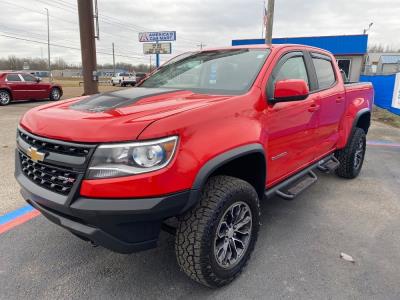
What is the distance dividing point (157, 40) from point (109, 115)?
18881 millimetres

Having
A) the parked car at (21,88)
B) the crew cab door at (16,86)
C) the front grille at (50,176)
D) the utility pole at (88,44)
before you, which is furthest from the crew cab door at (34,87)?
the front grille at (50,176)

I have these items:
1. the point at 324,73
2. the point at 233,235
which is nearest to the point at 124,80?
the point at 324,73

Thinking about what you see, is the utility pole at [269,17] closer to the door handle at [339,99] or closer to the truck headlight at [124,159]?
the door handle at [339,99]

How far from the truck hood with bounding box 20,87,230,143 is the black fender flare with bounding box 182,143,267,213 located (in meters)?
0.39

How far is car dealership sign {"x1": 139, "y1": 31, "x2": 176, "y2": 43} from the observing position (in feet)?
64.0

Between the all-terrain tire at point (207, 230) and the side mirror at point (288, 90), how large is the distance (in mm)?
813

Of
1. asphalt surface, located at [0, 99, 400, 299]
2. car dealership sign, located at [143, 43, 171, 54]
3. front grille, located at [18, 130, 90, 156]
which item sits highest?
car dealership sign, located at [143, 43, 171, 54]

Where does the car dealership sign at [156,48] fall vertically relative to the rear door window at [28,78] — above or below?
above

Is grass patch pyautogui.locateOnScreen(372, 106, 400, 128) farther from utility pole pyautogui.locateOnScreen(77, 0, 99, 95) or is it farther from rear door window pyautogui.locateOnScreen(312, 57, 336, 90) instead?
utility pole pyautogui.locateOnScreen(77, 0, 99, 95)

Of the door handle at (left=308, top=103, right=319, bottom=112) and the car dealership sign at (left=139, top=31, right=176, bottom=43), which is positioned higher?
the car dealership sign at (left=139, top=31, right=176, bottom=43)

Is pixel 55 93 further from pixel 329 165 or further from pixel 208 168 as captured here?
pixel 208 168

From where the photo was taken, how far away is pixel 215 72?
129 inches

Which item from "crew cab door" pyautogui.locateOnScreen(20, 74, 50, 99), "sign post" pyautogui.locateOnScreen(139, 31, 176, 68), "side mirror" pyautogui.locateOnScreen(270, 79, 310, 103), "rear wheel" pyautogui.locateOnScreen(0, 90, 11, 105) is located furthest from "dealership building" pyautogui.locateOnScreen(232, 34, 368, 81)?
"side mirror" pyautogui.locateOnScreen(270, 79, 310, 103)

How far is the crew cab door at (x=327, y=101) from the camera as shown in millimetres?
3854
